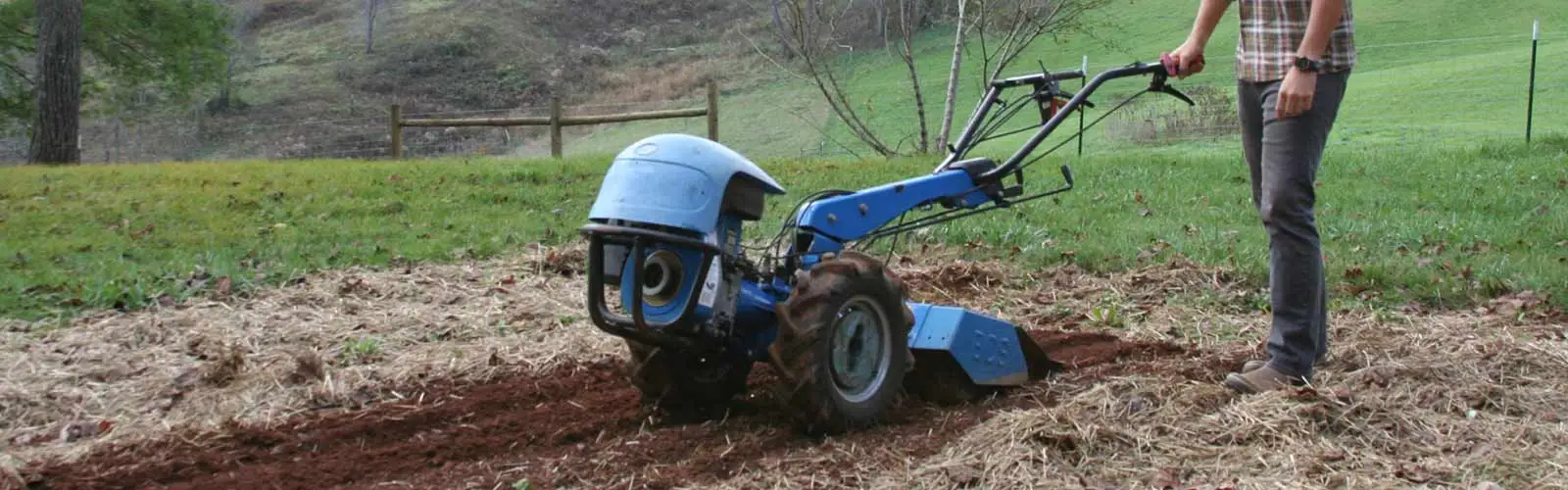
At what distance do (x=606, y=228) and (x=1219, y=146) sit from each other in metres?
17.8

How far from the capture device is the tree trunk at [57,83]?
19.6 metres

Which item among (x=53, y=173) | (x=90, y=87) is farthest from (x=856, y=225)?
(x=90, y=87)

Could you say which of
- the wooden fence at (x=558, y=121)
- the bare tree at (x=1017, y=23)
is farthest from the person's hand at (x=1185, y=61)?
the wooden fence at (x=558, y=121)

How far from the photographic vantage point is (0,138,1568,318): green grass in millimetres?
7379

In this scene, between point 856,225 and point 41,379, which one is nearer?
point 856,225

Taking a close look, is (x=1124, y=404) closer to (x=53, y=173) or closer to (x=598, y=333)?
(x=598, y=333)

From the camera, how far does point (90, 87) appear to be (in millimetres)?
27297

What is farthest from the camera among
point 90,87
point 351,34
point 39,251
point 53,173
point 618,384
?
point 351,34

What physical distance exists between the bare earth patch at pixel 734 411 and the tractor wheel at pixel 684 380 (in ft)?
0.33

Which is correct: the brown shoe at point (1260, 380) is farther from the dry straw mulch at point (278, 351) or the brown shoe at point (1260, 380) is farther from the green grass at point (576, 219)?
the dry straw mulch at point (278, 351)

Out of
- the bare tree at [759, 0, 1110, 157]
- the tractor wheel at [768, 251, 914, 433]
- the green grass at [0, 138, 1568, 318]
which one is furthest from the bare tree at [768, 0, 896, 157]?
the tractor wheel at [768, 251, 914, 433]

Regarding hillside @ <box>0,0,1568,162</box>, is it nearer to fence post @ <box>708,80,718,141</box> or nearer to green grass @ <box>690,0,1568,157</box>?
green grass @ <box>690,0,1568,157</box>

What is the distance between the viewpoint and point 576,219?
10.7 metres

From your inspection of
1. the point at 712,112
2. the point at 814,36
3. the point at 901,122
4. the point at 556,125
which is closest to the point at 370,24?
the point at 901,122
